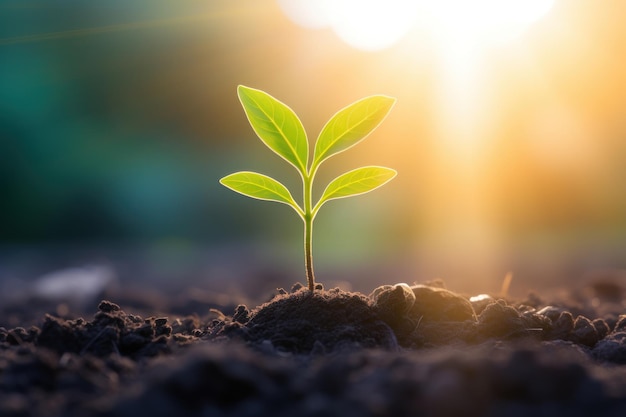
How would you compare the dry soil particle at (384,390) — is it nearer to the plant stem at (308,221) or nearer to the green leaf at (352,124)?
the plant stem at (308,221)

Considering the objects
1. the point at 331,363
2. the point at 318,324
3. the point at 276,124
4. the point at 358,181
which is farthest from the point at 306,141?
the point at 331,363

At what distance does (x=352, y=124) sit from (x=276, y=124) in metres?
0.27

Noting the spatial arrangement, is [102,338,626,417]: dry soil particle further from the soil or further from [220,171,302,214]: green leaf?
[220,171,302,214]: green leaf

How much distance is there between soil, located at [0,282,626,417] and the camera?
1174 millimetres

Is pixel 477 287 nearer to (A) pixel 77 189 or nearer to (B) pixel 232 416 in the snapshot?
(B) pixel 232 416

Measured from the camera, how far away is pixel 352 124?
2064 millimetres

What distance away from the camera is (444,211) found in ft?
40.5

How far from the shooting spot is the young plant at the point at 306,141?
203cm

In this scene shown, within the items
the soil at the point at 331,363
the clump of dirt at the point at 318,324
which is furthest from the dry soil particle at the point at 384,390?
the clump of dirt at the point at 318,324

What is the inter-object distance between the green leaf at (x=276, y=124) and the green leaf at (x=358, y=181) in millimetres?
130

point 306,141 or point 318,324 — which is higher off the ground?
point 306,141

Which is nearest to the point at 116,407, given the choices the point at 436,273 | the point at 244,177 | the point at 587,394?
the point at 587,394

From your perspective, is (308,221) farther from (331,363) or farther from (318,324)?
(331,363)

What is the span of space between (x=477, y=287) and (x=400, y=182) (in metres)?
6.68
